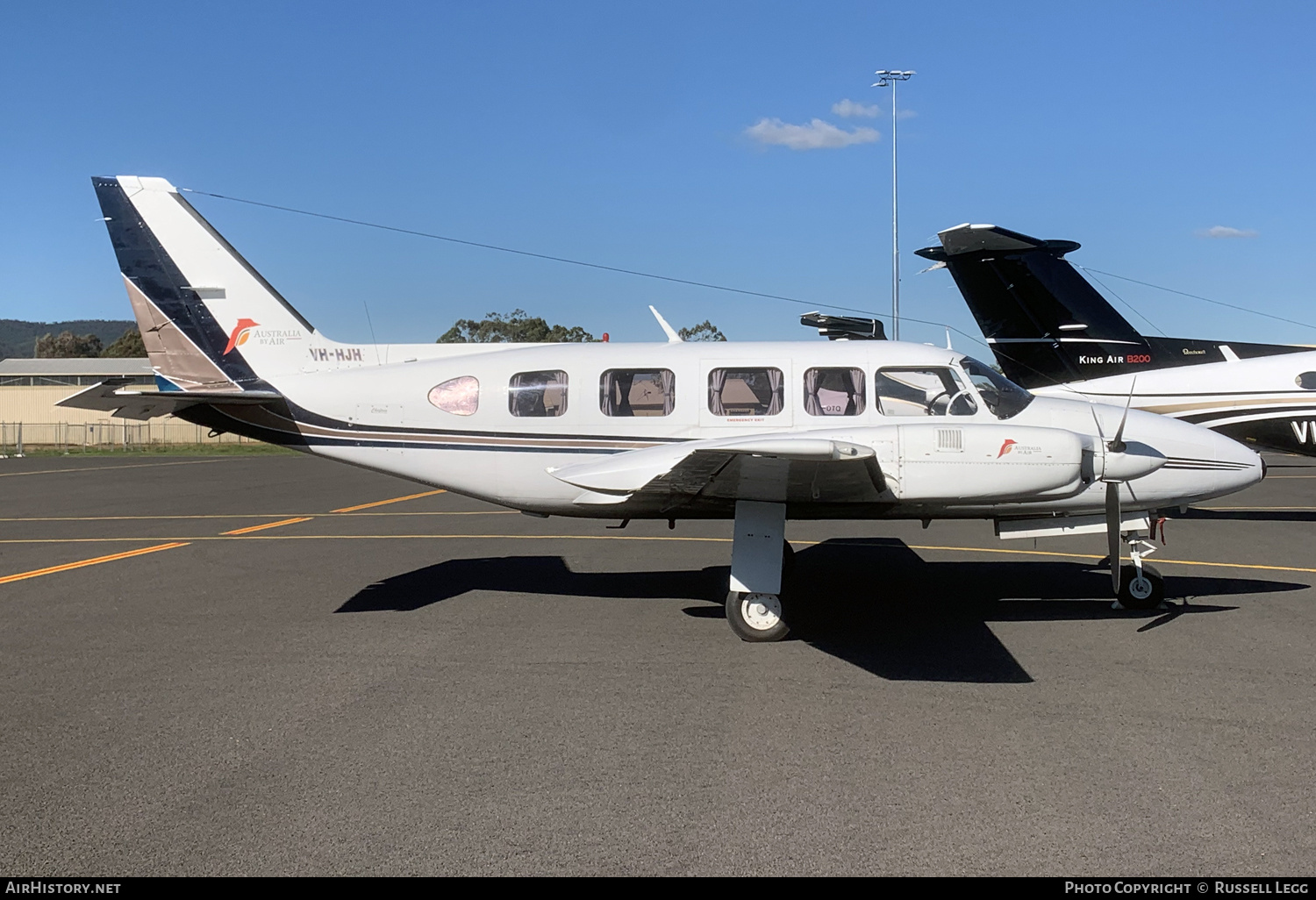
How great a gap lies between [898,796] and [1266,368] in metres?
14.0

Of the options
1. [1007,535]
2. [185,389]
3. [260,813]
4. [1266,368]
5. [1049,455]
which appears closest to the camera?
[260,813]

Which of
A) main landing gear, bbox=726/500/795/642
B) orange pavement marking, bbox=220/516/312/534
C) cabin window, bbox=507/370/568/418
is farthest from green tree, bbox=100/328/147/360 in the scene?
main landing gear, bbox=726/500/795/642

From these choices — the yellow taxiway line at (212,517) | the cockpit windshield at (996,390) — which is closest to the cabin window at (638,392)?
the cockpit windshield at (996,390)

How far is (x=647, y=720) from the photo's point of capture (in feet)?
18.2

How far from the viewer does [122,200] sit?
408 inches

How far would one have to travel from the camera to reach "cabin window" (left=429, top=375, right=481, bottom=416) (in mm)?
8961

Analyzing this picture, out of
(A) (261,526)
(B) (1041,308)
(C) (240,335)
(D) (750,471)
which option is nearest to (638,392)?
(D) (750,471)

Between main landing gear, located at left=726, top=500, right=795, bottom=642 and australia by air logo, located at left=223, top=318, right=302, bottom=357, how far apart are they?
18.5ft

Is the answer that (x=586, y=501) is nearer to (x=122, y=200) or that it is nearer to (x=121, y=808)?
(x=121, y=808)

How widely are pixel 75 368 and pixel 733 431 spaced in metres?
97.4

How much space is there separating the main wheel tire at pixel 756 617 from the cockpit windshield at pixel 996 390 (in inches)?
110

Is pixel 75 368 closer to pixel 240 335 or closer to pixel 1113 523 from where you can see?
pixel 240 335

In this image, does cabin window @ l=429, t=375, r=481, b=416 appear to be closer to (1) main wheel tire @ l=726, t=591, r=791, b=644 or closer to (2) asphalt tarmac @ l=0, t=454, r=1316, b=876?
(2) asphalt tarmac @ l=0, t=454, r=1316, b=876
